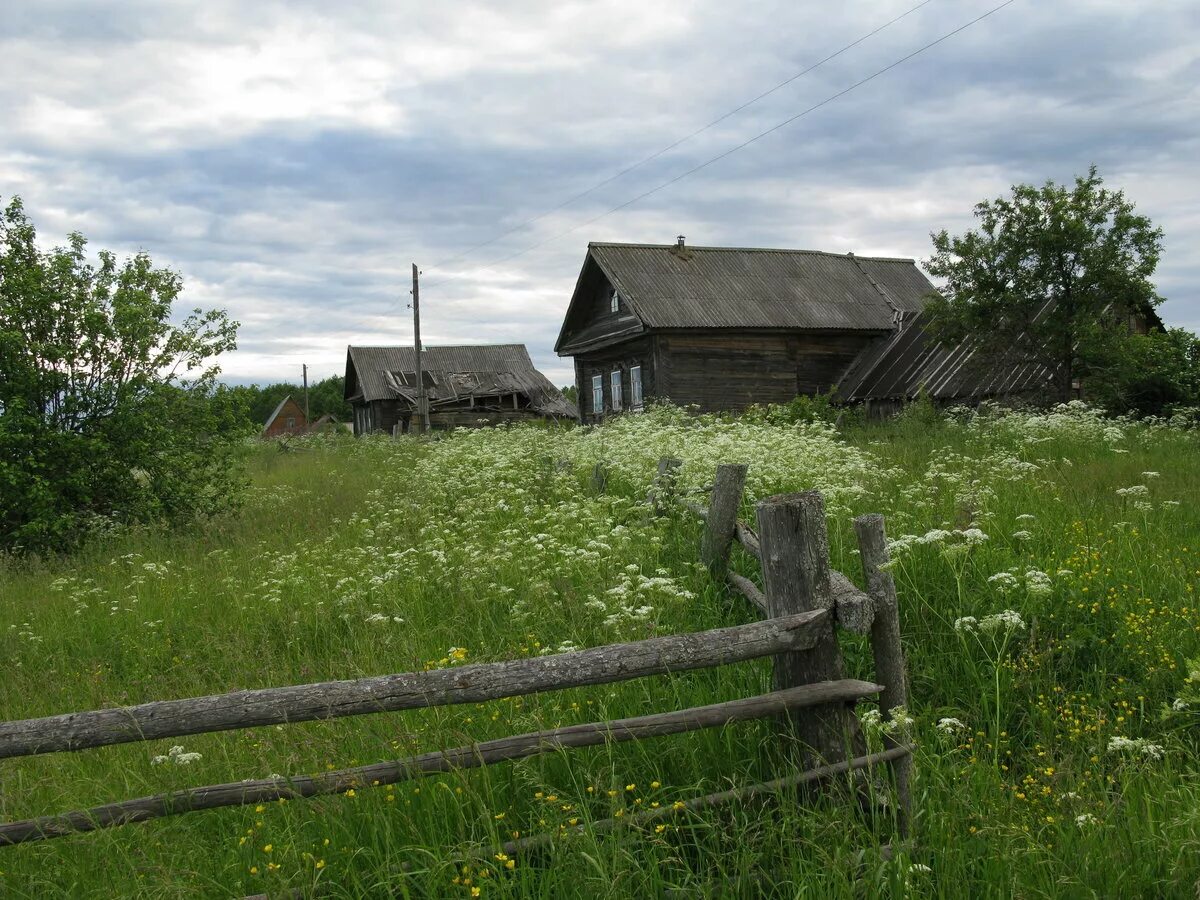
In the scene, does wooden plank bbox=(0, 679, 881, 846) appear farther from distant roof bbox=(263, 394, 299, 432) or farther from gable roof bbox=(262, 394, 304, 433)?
gable roof bbox=(262, 394, 304, 433)

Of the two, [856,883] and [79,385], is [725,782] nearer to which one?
[856,883]

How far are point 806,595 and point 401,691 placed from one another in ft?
5.07

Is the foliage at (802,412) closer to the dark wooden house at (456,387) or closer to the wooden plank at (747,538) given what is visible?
the wooden plank at (747,538)

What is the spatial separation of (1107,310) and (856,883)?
58.4ft

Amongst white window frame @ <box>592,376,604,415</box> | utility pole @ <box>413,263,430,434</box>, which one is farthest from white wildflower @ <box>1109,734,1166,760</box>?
utility pole @ <box>413,263,430,434</box>

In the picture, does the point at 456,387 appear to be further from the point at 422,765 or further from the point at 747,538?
the point at 422,765

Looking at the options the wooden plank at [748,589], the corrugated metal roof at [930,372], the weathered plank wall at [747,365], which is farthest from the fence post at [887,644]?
the weathered plank wall at [747,365]

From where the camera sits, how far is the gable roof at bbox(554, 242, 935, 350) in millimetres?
24031

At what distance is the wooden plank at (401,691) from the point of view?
2.89 m

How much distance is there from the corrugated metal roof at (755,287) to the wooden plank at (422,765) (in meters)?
20.1

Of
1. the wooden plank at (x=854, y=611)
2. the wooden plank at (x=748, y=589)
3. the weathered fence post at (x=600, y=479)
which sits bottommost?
the wooden plank at (x=748, y=589)

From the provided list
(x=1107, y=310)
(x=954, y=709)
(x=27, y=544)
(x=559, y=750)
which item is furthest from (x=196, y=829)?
(x=1107, y=310)

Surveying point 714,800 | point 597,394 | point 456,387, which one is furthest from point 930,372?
point 456,387

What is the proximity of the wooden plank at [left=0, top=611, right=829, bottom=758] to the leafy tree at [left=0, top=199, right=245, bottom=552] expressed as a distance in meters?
7.98
